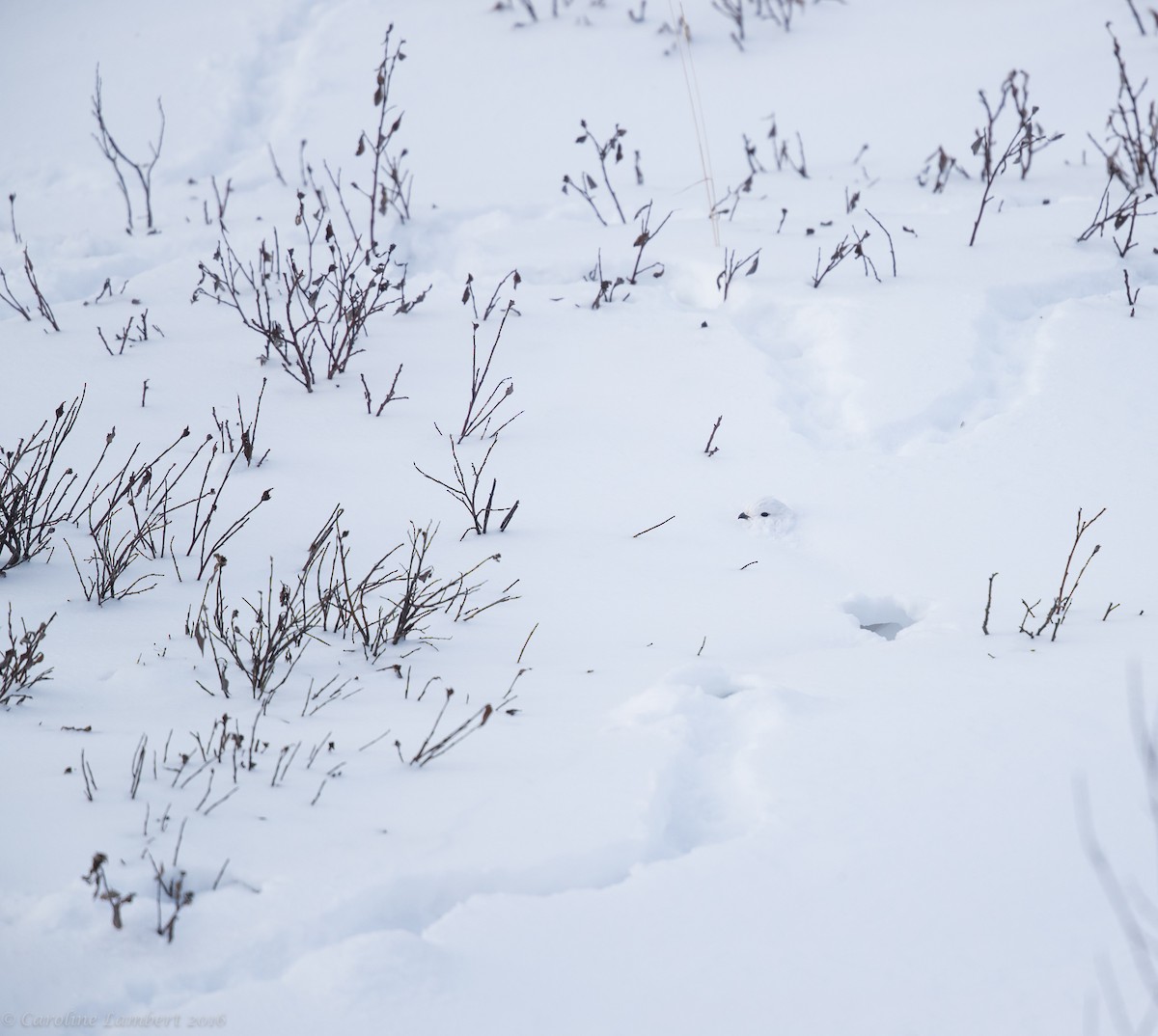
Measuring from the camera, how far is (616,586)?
231cm

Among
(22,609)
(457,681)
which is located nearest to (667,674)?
(457,681)

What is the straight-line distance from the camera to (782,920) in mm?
1293

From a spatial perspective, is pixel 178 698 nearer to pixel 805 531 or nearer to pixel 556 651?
pixel 556 651

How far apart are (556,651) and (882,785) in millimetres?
785

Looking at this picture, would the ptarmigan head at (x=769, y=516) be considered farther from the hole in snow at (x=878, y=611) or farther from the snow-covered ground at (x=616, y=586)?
the hole in snow at (x=878, y=611)

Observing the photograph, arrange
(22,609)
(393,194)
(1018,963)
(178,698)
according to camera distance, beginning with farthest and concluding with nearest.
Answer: (393,194), (22,609), (178,698), (1018,963)

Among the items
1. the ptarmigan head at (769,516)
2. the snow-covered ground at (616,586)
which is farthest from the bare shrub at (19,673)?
the ptarmigan head at (769,516)

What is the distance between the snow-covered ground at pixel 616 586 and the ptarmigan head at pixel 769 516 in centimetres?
1

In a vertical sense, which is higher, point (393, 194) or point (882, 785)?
point (393, 194)

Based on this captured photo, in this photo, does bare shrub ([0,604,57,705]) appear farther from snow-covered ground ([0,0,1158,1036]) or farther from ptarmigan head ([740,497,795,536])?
ptarmigan head ([740,497,795,536])

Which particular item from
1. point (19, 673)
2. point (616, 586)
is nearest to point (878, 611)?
point (616, 586)

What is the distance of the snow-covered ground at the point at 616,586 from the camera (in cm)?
125

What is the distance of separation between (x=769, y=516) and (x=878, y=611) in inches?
16.3

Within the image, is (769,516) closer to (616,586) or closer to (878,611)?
(878,611)
